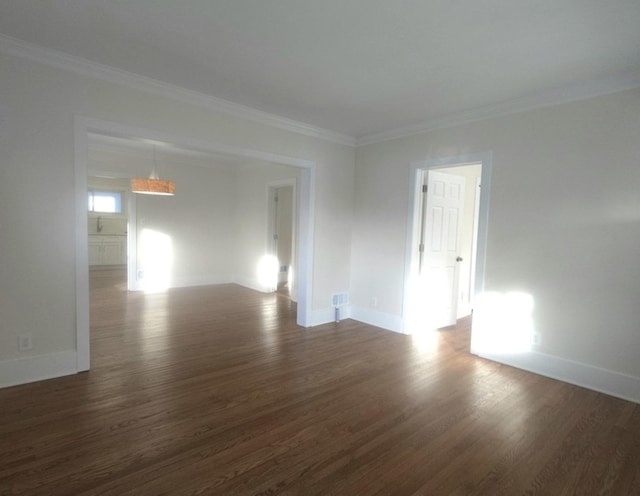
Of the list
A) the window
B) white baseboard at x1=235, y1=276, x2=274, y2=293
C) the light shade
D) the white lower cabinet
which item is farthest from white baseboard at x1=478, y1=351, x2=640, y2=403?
the window

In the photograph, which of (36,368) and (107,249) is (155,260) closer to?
(107,249)

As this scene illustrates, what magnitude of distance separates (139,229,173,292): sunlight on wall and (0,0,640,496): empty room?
2104mm

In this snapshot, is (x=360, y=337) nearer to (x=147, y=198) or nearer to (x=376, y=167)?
(x=376, y=167)

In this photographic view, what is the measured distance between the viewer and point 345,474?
72.9 inches

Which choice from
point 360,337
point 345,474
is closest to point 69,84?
point 345,474

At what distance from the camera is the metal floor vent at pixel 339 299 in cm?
484

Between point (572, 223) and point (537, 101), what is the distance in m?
1.18

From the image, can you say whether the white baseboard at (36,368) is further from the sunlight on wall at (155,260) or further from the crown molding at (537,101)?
the crown molding at (537,101)

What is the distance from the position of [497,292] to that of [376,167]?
223cm

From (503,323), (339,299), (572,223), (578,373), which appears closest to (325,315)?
(339,299)

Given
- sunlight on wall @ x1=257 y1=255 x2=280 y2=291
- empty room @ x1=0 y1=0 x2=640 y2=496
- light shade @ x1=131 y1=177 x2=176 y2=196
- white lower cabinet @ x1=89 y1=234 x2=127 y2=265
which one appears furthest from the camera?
white lower cabinet @ x1=89 y1=234 x2=127 y2=265

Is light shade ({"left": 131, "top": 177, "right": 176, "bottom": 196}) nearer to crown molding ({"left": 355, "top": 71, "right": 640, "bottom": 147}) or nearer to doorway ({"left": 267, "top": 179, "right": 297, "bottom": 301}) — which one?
doorway ({"left": 267, "top": 179, "right": 297, "bottom": 301})

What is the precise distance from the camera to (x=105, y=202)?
31.4 feet

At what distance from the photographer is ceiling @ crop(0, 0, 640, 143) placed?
2.01 meters
